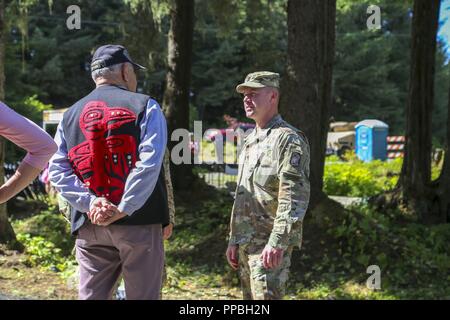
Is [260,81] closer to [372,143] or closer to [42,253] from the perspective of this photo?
[42,253]

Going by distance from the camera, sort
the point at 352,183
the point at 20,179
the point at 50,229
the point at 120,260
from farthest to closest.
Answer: the point at 352,183 → the point at 50,229 → the point at 120,260 → the point at 20,179

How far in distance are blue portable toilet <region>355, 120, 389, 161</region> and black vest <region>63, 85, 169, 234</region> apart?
26287mm

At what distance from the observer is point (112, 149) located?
3359 mm

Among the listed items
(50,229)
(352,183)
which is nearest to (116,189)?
(50,229)

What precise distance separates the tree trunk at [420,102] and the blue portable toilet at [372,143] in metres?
17.8

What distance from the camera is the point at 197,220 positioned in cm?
1053

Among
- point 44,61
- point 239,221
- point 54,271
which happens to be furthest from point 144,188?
point 44,61

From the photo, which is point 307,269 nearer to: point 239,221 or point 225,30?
point 239,221

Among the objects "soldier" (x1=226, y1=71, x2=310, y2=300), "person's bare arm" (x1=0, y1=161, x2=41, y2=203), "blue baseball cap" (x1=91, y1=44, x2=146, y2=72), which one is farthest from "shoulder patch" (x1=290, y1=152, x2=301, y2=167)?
"person's bare arm" (x1=0, y1=161, x2=41, y2=203)

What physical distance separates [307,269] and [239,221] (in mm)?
4258

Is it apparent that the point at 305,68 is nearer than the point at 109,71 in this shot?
No

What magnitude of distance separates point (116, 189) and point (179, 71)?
31.1 ft

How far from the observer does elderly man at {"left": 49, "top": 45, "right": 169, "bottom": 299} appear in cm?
330

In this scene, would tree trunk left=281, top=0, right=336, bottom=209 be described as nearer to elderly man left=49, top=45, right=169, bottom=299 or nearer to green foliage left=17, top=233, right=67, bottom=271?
green foliage left=17, top=233, right=67, bottom=271
